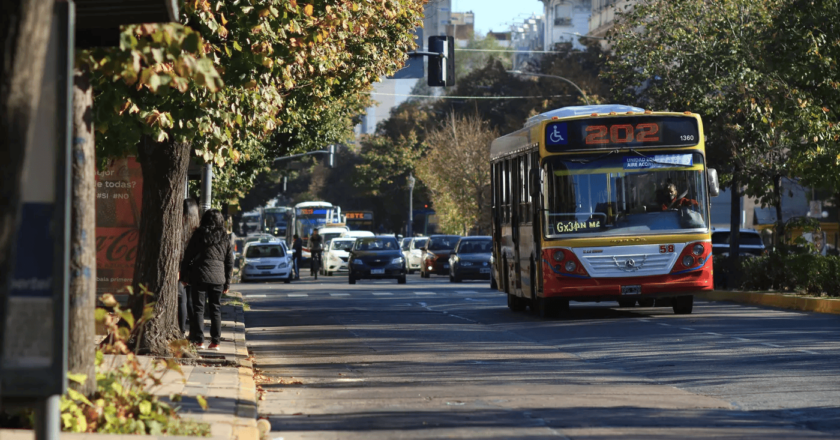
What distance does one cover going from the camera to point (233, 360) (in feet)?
46.0

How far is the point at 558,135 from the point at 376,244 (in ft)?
78.0

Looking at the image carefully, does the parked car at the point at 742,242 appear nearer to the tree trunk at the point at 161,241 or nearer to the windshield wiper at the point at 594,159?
the windshield wiper at the point at 594,159

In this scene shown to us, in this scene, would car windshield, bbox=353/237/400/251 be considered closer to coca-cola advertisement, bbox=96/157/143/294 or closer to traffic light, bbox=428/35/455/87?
traffic light, bbox=428/35/455/87

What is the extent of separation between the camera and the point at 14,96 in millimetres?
5023

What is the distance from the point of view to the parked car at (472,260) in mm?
42469

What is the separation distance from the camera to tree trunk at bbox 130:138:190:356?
14023 millimetres

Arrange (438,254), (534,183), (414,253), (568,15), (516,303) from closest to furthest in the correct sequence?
(534,183) → (516,303) → (438,254) → (414,253) → (568,15)

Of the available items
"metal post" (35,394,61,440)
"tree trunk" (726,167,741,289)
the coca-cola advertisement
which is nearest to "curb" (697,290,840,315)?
"tree trunk" (726,167,741,289)

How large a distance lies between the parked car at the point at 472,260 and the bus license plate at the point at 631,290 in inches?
848

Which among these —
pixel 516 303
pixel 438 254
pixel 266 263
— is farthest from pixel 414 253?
pixel 516 303

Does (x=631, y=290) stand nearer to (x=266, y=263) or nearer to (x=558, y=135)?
(x=558, y=135)

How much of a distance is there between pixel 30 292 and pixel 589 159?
15.5 m

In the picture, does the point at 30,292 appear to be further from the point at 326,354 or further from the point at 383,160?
the point at 383,160

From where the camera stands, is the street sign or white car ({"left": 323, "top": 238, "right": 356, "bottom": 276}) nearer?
the street sign
